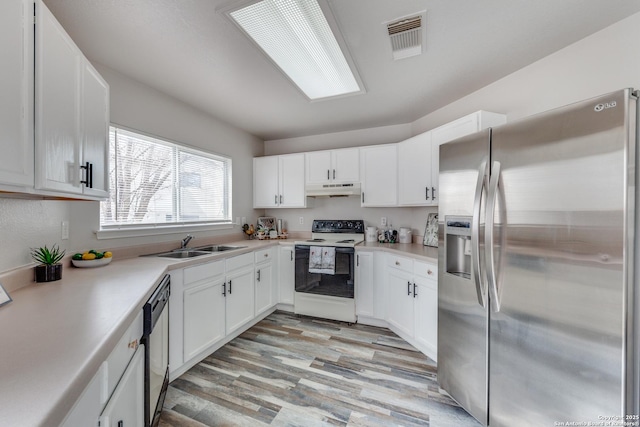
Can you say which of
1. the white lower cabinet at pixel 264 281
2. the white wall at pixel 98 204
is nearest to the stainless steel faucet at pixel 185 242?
the white wall at pixel 98 204

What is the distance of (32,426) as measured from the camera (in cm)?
46

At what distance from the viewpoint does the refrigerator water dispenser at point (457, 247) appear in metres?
1.67

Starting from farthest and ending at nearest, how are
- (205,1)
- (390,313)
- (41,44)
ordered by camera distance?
1. (390,313)
2. (205,1)
3. (41,44)

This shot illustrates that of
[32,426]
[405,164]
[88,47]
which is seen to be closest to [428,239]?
[405,164]

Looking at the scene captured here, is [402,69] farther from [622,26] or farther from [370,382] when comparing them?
[370,382]

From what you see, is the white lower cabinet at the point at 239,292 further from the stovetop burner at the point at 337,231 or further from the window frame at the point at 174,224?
the stovetop burner at the point at 337,231

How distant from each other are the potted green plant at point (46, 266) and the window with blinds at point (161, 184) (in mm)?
574

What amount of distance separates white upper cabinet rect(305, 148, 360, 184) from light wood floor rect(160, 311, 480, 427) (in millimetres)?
1947

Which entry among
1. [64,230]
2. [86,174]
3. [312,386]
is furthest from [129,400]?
[64,230]

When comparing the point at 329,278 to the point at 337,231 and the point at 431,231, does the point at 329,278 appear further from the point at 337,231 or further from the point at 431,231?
the point at 431,231

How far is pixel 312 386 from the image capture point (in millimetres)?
1942

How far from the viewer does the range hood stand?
338 centimetres

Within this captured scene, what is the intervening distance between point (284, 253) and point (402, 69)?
96.0 inches

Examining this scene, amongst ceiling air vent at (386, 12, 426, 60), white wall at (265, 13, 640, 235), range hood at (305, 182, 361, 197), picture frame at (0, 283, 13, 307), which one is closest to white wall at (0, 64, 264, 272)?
picture frame at (0, 283, 13, 307)
